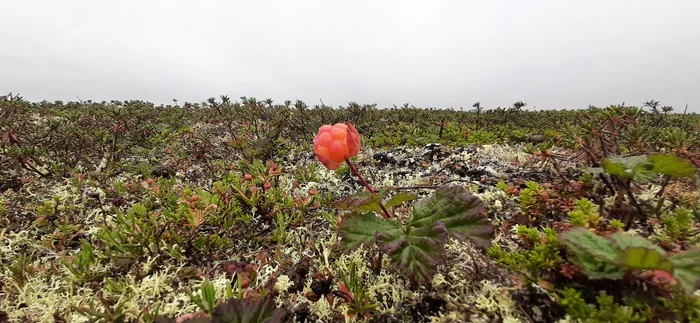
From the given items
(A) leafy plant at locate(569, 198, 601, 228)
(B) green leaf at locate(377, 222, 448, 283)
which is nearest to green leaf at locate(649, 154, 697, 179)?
(A) leafy plant at locate(569, 198, 601, 228)

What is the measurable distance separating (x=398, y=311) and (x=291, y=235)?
128 centimetres

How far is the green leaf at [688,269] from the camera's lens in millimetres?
1529

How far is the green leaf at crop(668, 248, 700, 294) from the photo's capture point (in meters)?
1.53

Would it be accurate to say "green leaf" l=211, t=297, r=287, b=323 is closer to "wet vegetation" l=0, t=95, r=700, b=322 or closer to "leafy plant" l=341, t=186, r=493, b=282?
"wet vegetation" l=0, t=95, r=700, b=322

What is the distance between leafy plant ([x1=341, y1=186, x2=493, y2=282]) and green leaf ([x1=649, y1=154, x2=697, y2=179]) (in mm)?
1218

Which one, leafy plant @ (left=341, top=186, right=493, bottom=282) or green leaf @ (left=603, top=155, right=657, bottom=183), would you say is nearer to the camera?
leafy plant @ (left=341, top=186, right=493, bottom=282)

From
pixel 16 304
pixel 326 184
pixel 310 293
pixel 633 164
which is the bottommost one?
pixel 16 304

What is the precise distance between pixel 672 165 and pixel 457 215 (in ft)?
4.68

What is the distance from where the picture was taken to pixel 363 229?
2.23m

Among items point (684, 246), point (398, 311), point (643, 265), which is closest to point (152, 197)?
point (398, 311)

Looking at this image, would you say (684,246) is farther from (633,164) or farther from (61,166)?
(61,166)

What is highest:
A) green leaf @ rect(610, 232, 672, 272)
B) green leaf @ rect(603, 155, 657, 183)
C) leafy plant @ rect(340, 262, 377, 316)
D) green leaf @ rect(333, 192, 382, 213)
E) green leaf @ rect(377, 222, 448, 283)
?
green leaf @ rect(603, 155, 657, 183)

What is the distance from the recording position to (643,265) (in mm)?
1667

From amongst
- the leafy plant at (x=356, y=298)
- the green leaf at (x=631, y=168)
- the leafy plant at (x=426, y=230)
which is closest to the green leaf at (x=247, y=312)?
the leafy plant at (x=356, y=298)
